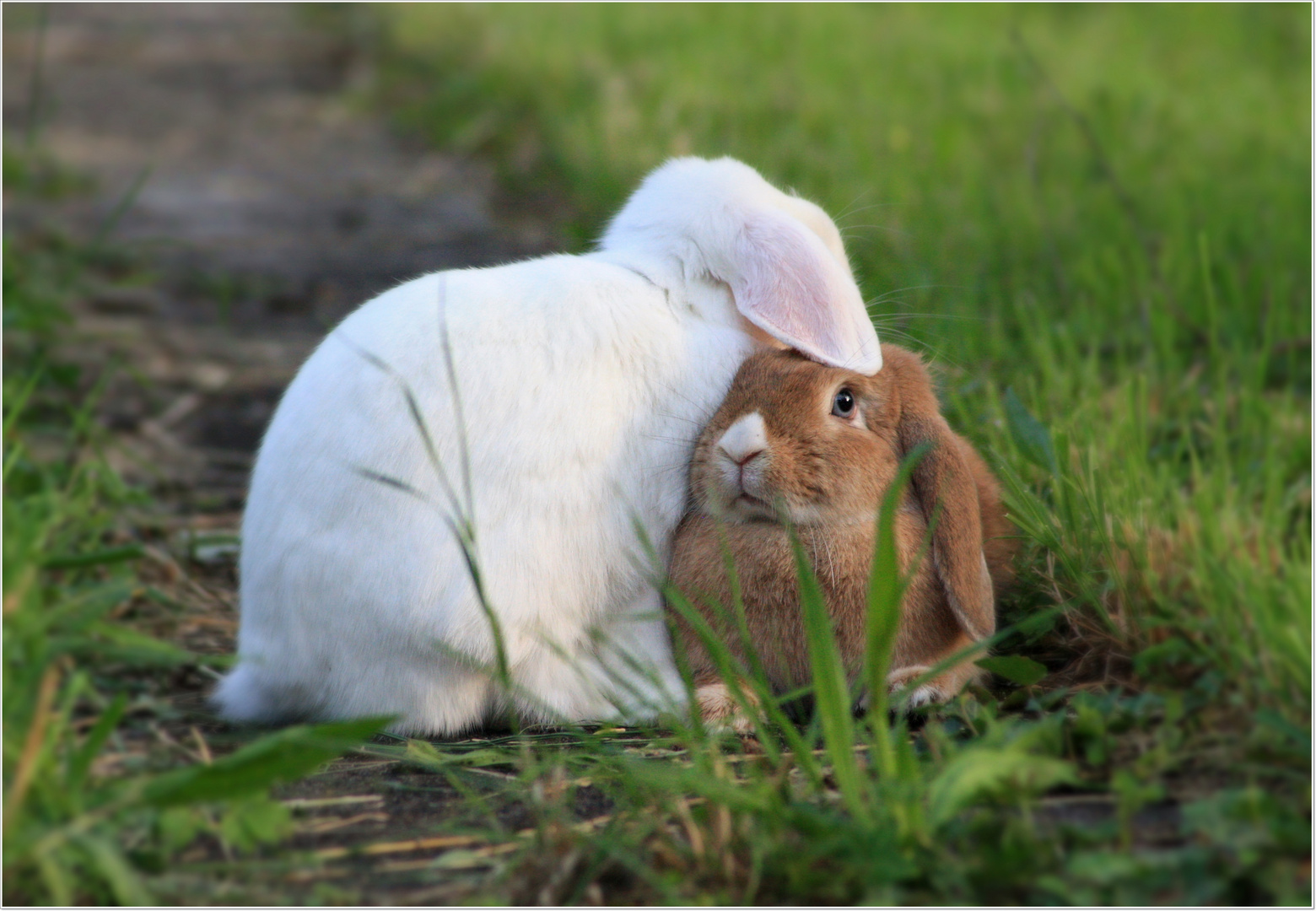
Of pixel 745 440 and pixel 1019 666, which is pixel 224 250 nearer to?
pixel 745 440

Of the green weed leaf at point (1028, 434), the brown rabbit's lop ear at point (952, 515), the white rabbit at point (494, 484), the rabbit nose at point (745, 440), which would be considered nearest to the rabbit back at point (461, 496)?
the white rabbit at point (494, 484)

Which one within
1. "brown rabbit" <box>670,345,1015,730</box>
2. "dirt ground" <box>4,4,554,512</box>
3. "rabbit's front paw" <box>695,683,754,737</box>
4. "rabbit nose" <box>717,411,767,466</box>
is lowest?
"rabbit's front paw" <box>695,683,754,737</box>

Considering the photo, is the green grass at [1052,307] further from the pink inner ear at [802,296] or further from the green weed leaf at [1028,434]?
the pink inner ear at [802,296]

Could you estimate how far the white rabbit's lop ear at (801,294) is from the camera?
8.01 ft

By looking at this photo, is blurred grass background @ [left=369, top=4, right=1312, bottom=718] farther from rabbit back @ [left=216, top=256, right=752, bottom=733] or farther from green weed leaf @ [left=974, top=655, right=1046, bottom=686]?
rabbit back @ [left=216, top=256, right=752, bottom=733]

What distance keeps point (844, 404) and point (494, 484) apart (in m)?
0.69

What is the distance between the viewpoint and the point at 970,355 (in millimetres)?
3373

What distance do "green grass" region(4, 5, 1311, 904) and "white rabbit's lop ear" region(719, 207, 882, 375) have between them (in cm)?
44

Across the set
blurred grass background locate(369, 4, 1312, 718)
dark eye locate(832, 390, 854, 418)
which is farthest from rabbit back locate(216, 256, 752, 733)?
blurred grass background locate(369, 4, 1312, 718)

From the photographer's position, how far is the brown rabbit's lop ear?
2303 mm

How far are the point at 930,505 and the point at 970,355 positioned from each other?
1093 mm

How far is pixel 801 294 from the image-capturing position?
8.17 feet

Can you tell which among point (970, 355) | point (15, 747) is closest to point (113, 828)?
point (15, 747)

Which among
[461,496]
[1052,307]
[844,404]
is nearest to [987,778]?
[844,404]
